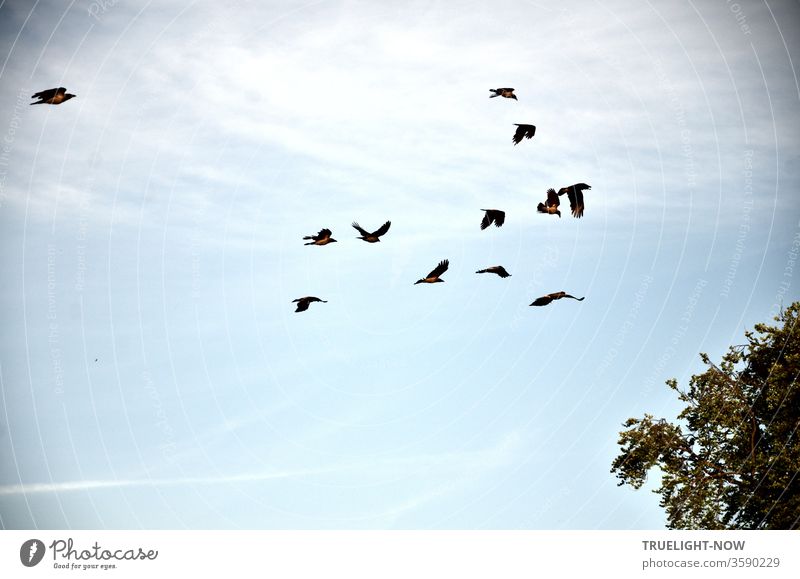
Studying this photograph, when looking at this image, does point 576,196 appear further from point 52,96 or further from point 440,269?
point 52,96

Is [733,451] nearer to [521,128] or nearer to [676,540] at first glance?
[676,540]

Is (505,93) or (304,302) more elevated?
(505,93)

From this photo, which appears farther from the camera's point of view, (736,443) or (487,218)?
(736,443)

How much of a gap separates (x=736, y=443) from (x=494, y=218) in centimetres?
2344

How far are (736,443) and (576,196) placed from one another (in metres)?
22.0

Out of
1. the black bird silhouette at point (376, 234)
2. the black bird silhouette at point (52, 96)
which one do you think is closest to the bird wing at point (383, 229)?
the black bird silhouette at point (376, 234)

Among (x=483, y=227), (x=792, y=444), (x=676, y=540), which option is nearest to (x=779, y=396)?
(x=792, y=444)

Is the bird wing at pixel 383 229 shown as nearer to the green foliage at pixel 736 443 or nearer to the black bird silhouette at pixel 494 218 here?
the black bird silhouette at pixel 494 218

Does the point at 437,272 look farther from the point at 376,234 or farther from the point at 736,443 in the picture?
the point at 736,443

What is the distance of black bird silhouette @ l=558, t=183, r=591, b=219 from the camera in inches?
1366

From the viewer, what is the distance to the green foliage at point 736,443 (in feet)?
157

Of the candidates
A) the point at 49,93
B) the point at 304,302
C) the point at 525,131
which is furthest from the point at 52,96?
the point at 525,131

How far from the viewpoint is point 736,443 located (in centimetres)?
5075

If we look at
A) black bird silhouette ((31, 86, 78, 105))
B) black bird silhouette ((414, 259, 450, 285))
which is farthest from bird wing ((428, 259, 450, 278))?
black bird silhouette ((31, 86, 78, 105))
